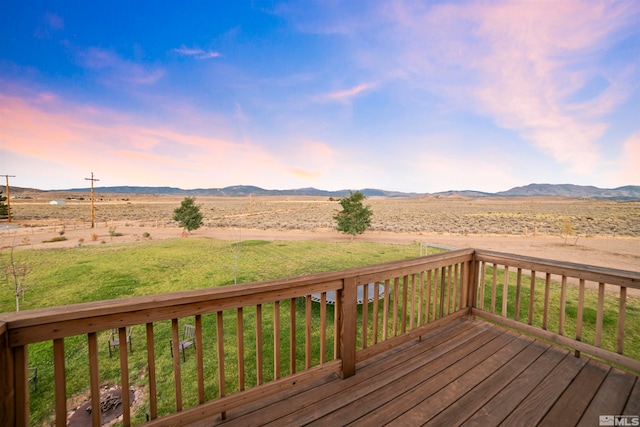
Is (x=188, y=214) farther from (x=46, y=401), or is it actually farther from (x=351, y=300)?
(x=351, y=300)

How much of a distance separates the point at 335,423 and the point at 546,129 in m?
30.2

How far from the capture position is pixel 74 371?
4574 mm

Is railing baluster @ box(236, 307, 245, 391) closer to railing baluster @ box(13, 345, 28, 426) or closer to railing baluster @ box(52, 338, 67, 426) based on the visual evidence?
railing baluster @ box(52, 338, 67, 426)

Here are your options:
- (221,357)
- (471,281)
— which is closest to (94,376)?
(221,357)

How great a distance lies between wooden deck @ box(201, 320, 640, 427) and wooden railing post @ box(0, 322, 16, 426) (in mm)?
1100

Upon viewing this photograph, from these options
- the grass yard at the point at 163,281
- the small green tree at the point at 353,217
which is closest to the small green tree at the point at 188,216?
the grass yard at the point at 163,281

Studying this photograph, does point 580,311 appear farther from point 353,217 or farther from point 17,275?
point 353,217

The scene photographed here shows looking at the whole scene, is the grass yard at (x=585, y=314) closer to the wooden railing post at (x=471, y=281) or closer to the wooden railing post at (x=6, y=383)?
the wooden railing post at (x=471, y=281)

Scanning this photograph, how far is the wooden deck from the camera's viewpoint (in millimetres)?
1913

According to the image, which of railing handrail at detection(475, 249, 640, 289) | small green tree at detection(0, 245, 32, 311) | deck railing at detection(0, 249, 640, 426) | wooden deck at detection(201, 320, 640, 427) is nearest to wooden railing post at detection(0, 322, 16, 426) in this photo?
deck railing at detection(0, 249, 640, 426)

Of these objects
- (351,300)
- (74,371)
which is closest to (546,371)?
(351,300)

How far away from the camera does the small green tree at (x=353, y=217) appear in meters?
18.7

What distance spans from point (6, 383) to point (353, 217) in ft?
60.0

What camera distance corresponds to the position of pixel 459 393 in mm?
2203
